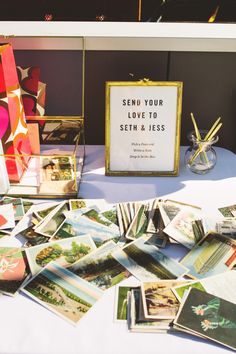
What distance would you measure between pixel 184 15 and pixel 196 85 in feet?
0.92

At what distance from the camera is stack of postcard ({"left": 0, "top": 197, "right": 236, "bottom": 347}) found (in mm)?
902

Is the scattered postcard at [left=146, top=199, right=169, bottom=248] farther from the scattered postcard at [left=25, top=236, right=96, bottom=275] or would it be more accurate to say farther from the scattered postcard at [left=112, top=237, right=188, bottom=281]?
the scattered postcard at [left=25, top=236, right=96, bottom=275]

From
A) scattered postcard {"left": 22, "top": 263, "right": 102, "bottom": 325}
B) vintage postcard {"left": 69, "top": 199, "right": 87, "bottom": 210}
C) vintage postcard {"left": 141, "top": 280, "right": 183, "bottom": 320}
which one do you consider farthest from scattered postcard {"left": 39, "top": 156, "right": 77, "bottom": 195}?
vintage postcard {"left": 141, "top": 280, "right": 183, "bottom": 320}

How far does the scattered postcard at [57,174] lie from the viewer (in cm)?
135

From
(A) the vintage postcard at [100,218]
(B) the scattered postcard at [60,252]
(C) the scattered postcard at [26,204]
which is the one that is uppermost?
(B) the scattered postcard at [60,252]

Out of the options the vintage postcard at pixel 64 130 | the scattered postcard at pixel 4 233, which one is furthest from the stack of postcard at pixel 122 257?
the vintage postcard at pixel 64 130

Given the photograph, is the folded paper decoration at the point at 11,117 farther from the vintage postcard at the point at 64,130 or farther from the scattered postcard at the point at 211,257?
the scattered postcard at the point at 211,257

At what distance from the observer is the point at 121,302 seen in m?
0.92

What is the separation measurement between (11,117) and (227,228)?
0.76 metres

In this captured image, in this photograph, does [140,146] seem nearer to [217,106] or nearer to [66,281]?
[217,106]

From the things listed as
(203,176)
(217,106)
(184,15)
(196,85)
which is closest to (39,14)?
(184,15)

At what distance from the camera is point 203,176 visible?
1479 mm

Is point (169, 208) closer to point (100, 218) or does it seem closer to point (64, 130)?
point (100, 218)

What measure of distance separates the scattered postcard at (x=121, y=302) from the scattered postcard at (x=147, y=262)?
2.1 inches
